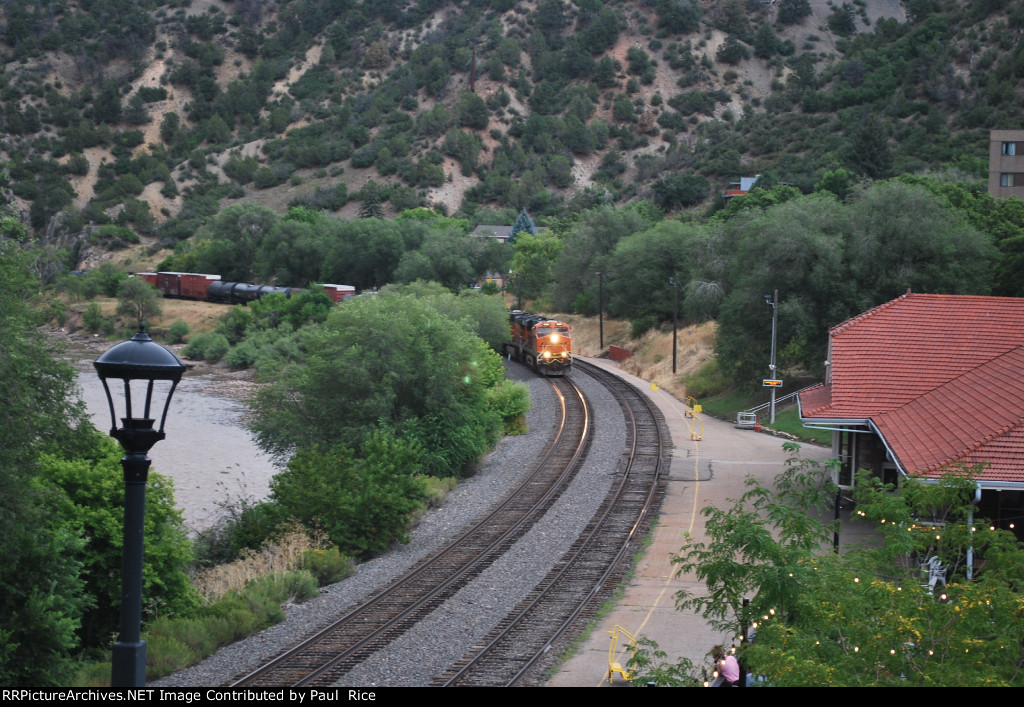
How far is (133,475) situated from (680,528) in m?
18.4

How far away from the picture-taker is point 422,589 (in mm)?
19000

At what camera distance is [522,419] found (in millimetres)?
38781

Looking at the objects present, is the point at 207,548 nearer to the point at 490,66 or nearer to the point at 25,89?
the point at 490,66

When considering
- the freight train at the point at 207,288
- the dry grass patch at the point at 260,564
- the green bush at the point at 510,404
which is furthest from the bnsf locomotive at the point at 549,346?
the dry grass patch at the point at 260,564

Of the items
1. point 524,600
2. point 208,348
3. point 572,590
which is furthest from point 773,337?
point 208,348

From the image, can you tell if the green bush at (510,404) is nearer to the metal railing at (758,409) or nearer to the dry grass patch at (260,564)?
the metal railing at (758,409)

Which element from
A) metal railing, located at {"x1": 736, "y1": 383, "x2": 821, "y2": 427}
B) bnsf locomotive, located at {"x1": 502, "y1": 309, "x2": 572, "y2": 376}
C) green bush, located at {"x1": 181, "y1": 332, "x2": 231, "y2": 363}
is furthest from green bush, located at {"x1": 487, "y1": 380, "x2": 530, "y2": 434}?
green bush, located at {"x1": 181, "y1": 332, "x2": 231, "y2": 363}

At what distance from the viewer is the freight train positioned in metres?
75.4

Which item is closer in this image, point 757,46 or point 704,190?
point 704,190

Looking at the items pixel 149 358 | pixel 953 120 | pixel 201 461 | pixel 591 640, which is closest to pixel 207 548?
pixel 591 640

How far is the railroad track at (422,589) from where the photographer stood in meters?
14.7

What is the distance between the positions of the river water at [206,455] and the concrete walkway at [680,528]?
44.3ft

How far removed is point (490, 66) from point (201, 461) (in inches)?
4883
